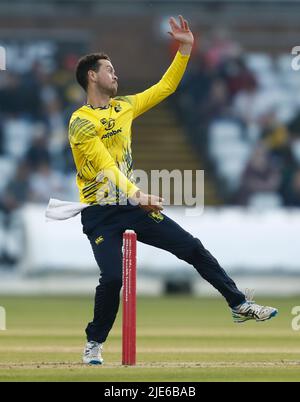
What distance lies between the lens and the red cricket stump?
1000 centimetres

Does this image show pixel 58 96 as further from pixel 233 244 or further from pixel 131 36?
pixel 233 244

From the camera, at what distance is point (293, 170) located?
23.5 m

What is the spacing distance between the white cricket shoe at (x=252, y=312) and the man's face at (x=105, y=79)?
75.8 inches

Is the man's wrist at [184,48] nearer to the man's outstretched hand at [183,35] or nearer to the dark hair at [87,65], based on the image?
the man's outstretched hand at [183,35]

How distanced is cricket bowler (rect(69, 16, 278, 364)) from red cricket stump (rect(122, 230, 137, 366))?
0.42 feet

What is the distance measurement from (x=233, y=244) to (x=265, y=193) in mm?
2667

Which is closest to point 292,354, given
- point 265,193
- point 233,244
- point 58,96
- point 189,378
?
point 189,378

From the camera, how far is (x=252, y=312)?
34.6 ft

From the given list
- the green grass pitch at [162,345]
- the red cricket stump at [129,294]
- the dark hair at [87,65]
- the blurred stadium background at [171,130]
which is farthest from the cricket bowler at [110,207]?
the blurred stadium background at [171,130]

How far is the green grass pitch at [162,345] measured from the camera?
968 cm

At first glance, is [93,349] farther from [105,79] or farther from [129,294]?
[105,79]

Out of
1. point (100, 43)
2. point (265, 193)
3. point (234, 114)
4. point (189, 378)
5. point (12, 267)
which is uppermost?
point (100, 43)

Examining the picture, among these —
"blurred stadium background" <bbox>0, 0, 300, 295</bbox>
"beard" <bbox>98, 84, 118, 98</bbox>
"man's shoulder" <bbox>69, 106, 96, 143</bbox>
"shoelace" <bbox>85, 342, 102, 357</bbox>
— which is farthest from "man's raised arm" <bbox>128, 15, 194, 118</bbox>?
"blurred stadium background" <bbox>0, 0, 300, 295</bbox>

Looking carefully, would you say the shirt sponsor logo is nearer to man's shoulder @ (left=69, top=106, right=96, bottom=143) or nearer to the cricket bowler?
the cricket bowler
